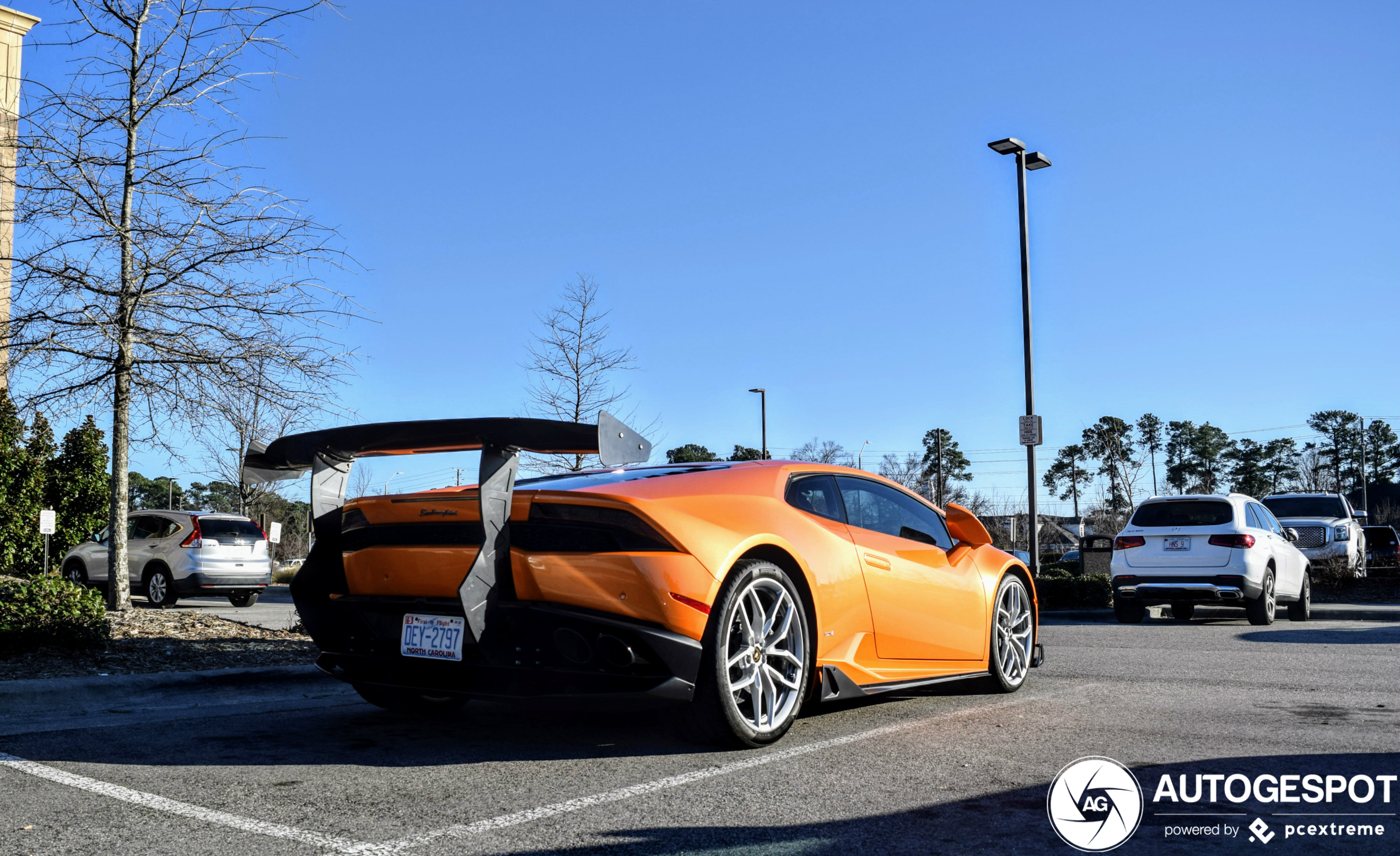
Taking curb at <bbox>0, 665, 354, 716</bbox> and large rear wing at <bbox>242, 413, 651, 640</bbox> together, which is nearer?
large rear wing at <bbox>242, 413, 651, 640</bbox>

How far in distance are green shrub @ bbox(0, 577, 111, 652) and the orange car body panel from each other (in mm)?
3396

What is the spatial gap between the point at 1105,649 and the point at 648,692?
252 inches

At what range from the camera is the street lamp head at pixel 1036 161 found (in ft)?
58.7

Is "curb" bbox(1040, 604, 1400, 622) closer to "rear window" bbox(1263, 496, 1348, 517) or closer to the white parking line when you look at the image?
"rear window" bbox(1263, 496, 1348, 517)

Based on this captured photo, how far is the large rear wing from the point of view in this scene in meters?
4.46

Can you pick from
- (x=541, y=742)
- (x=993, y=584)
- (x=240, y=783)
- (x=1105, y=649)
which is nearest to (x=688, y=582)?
(x=541, y=742)

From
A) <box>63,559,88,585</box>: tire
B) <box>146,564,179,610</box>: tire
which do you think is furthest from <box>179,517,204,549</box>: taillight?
<box>63,559,88,585</box>: tire

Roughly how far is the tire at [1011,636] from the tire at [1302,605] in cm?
871

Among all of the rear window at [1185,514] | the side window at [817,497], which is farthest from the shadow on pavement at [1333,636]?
the side window at [817,497]

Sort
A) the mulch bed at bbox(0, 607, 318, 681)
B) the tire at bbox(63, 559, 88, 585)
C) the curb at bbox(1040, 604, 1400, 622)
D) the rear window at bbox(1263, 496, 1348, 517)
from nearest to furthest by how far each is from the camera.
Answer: the mulch bed at bbox(0, 607, 318, 681) < the curb at bbox(1040, 604, 1400, 622) < the tire at bbox(63, 559, 88, 585) < the rear window at bbox(1263, 496, 1348, 517)

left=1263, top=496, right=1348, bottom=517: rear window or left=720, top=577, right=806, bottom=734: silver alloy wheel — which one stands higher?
left=1263, top=496, right=1348, bottom=517: rear window

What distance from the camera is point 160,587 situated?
16625 millimetres

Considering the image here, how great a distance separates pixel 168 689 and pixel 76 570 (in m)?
12.7

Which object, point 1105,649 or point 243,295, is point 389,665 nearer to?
point 243,295
